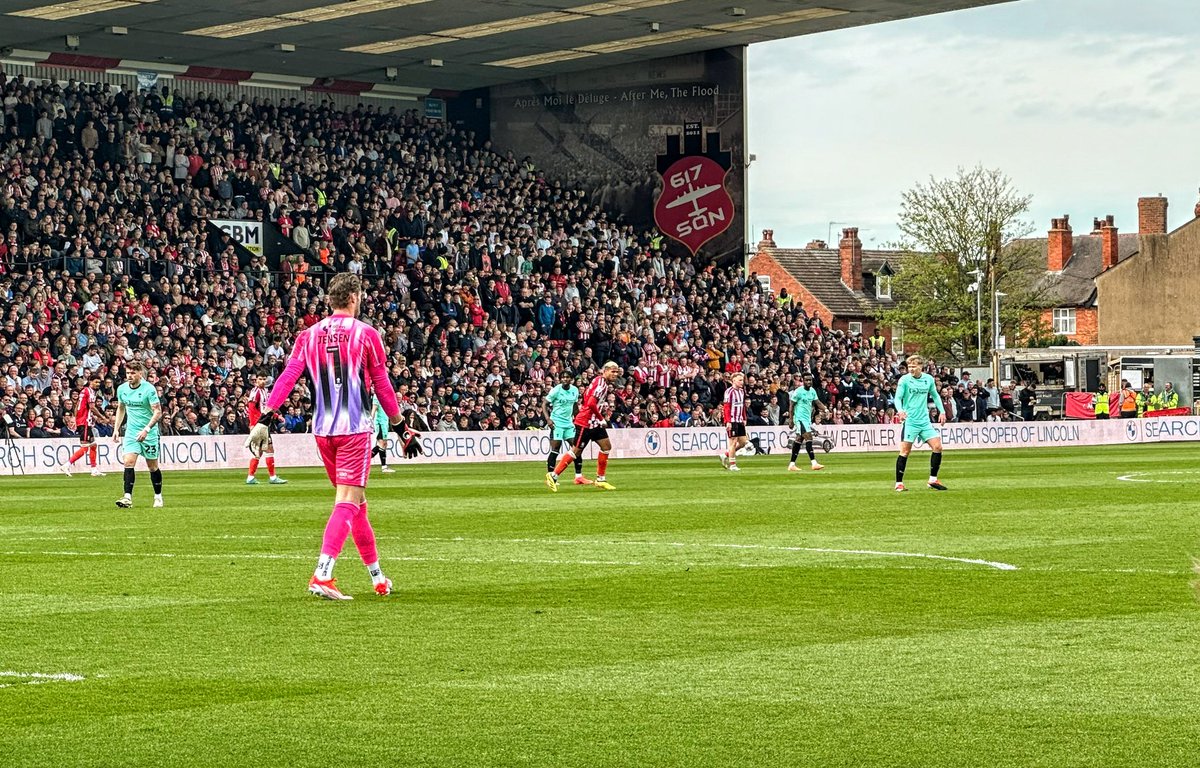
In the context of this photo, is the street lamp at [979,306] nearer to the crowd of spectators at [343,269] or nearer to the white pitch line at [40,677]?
the crowd of spectators at [343,269]

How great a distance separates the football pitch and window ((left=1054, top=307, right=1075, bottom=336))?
8750cm

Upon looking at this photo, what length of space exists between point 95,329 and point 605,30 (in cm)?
1822

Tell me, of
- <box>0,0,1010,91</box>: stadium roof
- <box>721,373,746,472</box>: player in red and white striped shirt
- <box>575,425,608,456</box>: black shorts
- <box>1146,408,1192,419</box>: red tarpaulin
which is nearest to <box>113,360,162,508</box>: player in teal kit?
<box>575,425,608,456</box>: black shorts

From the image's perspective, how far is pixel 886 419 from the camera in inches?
2143

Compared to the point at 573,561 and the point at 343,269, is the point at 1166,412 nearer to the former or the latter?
the point at 343,269

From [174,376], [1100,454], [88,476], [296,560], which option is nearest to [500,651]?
[296,560]

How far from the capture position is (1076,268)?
359 ft

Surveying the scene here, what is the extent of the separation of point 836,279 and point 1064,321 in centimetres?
1312

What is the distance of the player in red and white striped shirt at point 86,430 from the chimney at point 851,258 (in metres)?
74.0

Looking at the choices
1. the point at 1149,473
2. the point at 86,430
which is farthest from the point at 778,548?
the point at 86,430

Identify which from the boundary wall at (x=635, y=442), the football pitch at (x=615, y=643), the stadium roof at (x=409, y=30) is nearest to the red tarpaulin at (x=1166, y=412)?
the boundary wall at (x=635, y=442)

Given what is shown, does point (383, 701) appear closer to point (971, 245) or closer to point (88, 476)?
point (88, 476)

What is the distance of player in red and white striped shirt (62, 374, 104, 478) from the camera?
3691 centimetres

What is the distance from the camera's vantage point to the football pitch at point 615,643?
24.7 feet
